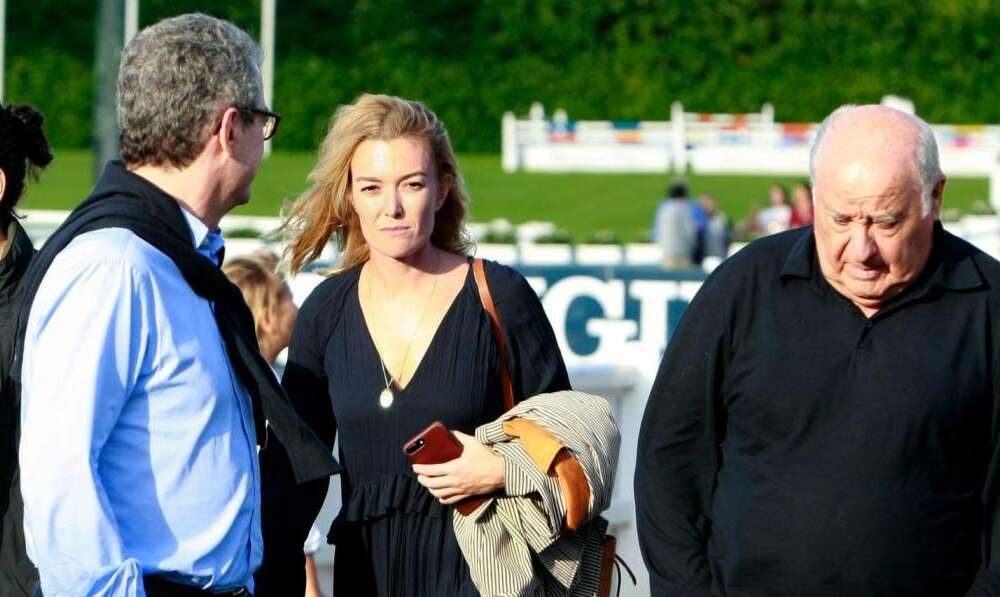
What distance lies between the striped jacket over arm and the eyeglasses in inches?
37.1

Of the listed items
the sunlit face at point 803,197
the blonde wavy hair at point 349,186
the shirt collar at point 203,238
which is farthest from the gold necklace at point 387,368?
the sunlit face at point 803,197

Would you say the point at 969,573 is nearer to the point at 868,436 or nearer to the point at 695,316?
the point at 868,436

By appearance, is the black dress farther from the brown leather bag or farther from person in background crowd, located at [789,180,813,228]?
person in background crowd, located at [789,180,813,228]

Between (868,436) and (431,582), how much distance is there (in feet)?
3.78

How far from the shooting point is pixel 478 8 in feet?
158

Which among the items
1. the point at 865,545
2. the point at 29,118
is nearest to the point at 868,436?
the point at 865,545

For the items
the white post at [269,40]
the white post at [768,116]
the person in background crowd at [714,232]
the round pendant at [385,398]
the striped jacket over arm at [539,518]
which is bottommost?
the person in background crowd at [714,232]

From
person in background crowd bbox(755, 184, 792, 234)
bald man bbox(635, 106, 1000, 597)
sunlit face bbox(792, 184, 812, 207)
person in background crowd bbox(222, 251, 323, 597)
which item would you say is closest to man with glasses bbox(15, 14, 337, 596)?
bald man bbox(635, 106, 1000, 597)

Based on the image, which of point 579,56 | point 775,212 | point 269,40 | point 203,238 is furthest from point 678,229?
point 579,56

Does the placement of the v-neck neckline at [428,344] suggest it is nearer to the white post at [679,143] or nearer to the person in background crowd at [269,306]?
the person in background crowd at [269,306]

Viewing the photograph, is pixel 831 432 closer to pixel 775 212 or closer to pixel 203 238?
pixel 203 238

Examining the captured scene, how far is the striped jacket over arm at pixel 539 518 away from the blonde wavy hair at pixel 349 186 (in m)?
0.67

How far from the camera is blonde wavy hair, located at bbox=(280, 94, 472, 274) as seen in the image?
14.0ft

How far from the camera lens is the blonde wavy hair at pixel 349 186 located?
4.25m
